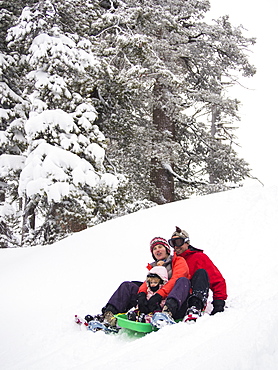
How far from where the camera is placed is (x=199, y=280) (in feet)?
13.7

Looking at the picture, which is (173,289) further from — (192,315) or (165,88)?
(165,88)

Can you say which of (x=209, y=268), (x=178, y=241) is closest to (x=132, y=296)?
(x=178, y=241)

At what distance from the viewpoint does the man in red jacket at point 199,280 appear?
397cm

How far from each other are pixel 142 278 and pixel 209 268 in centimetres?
158

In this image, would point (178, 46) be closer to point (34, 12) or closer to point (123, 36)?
point (123, 36)

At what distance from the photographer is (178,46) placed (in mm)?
13117

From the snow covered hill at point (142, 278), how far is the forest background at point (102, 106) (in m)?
1.61

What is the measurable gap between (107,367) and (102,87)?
980 centimetres

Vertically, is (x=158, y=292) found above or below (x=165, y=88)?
below

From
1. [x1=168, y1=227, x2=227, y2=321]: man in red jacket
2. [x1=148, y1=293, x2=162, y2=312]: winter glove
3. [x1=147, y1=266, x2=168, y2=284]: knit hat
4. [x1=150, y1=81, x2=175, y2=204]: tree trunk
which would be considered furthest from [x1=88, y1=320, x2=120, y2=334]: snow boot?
[x1=150, y1=81, x2=175, y2=204]: tree trunk

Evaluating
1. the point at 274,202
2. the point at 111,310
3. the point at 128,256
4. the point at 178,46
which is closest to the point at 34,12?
the point at 178,46

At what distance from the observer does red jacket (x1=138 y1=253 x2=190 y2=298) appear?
4098 mm

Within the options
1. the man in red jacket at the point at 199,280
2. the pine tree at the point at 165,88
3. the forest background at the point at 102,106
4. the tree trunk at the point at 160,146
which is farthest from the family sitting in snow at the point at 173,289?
the tree trunk at the point at 160,146

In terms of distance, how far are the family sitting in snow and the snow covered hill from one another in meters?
0.25
